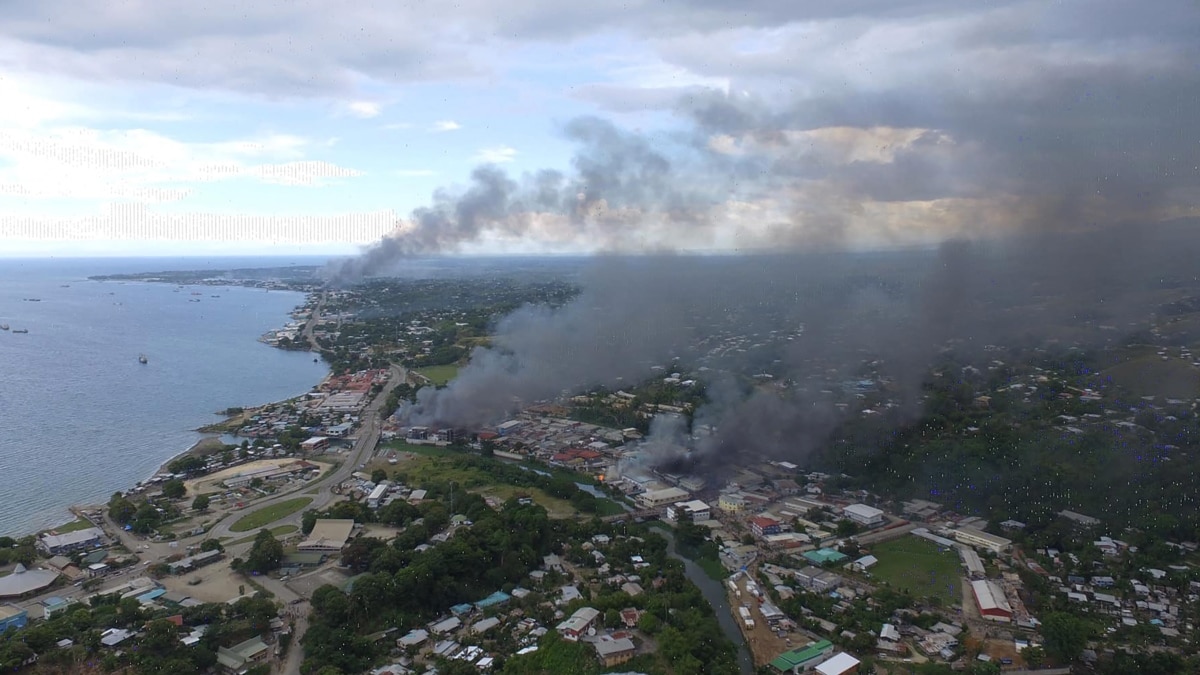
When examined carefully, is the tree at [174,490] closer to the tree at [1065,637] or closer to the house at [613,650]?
the house at [613,650]

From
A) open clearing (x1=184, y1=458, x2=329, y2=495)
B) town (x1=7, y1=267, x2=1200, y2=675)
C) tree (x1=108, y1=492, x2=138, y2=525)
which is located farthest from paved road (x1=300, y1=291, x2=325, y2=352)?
tree (x1=108, y1=492, x2=138, y2=525)

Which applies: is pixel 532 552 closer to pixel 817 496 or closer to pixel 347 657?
pixel 347 657

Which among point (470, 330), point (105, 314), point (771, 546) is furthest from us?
point (105, 314)

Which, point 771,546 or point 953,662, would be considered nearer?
point 953,662

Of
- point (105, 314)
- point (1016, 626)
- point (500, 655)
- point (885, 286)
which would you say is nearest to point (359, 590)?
point (500, 655)

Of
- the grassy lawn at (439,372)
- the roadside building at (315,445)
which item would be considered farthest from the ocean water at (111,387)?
the grassy lawn at (439,372)

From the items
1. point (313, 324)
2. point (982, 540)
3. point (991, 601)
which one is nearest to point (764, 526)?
point (982, 540)

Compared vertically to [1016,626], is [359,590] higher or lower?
higher

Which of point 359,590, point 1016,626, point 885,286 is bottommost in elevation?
point 1016,626

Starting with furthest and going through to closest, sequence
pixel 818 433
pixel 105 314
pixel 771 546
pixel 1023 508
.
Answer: pixel 105 314
pixel 818 433
pixel 1023 508
pixel 771 546
